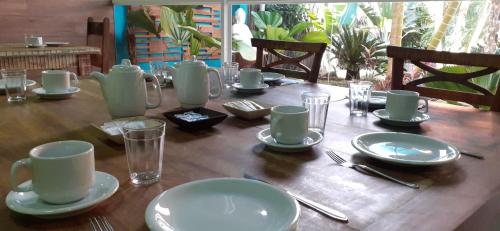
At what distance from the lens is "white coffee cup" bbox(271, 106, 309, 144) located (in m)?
0.94

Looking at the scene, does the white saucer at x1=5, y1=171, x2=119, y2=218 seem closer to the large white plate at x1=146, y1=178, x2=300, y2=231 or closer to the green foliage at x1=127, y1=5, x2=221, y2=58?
the large white plate at x1=146, y1=178, x2=300, y2=231

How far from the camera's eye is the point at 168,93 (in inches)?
65.0

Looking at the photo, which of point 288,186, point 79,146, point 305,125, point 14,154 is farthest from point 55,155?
point 305,125

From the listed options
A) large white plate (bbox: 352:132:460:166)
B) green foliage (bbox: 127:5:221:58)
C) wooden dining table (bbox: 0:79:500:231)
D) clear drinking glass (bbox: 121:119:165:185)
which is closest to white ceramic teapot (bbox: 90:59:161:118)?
wooden dining table (bbox: 0:79:500:231)

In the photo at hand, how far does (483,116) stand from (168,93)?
3.79 ft

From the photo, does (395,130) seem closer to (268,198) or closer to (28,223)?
(268,198)

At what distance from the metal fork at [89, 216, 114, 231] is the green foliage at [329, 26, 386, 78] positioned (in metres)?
4.85

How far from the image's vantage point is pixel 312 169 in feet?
2.77

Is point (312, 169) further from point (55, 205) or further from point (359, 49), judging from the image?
point (359, 49)

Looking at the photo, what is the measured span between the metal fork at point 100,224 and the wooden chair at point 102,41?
2.60 meters

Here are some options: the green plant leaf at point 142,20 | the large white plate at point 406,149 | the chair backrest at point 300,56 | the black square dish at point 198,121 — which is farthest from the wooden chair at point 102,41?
the large white plate at point 406,149

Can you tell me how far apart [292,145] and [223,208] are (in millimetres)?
336

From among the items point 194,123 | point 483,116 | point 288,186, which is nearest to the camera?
point 288,186

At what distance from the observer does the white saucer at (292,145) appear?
94 cm
